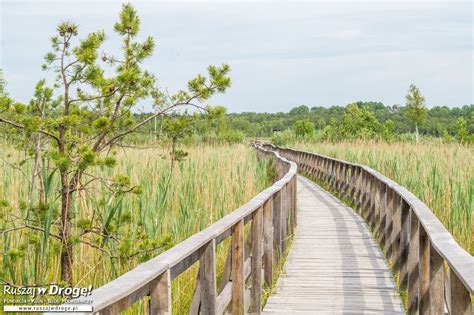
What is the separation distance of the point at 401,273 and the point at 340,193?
923 cm

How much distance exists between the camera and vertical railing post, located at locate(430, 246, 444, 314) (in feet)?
13.0

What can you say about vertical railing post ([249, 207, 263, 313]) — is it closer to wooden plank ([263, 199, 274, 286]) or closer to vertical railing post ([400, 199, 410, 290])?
wooden plank ([263, 199, 274, 286])

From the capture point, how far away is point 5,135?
766 centimetres

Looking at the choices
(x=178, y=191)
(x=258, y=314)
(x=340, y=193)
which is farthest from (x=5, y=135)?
(x=340, y=193)

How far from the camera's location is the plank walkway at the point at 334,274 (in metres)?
5.85

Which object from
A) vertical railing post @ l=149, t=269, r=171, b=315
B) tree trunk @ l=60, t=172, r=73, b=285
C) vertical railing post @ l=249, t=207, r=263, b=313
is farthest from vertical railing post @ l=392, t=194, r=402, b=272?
vertical railing post @ l=149, t=269, r=171, b=315

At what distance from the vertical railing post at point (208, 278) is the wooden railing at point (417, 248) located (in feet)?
3.79

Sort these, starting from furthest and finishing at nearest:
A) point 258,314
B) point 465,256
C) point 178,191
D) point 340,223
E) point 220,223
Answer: point 340,223 → point 178,191 → point 258,314 → point 220,223 → point 465,256

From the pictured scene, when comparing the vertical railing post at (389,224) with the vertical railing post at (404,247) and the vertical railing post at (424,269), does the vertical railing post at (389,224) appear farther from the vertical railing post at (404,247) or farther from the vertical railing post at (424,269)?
the vertical railing post at (424,269)

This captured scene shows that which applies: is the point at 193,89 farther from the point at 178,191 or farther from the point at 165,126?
the point at 178,191

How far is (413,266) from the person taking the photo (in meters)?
5.61

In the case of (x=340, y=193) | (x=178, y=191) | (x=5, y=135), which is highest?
(x=5, y=135)

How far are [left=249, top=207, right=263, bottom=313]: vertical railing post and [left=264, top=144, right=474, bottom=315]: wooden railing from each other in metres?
1.17

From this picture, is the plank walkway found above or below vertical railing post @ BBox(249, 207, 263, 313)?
below
